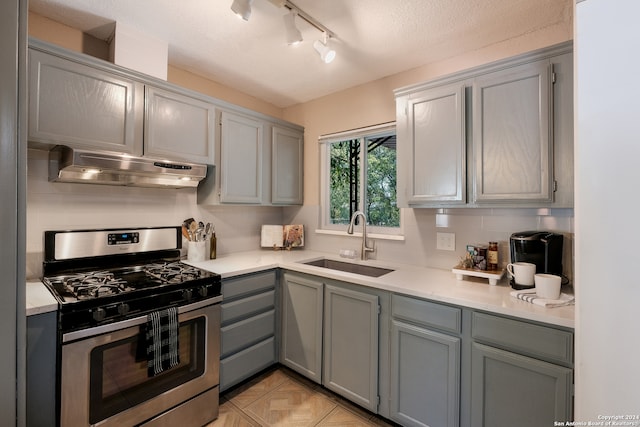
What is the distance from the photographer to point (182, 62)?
2.21 m

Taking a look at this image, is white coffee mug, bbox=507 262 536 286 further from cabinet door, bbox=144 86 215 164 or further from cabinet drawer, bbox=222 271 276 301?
cabinet door, bbox=144 86 215 164

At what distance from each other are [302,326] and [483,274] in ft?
4.20

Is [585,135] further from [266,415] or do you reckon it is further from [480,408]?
[266,415]

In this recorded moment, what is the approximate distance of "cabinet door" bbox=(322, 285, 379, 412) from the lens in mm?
1737

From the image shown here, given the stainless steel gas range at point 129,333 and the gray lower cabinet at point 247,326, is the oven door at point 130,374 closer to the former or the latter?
the stainless steel gas range at point 129,333

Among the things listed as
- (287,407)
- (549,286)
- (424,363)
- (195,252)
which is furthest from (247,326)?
(549,286)

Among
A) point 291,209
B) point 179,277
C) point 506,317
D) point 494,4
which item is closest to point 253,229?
point 291,209

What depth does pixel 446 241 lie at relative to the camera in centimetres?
205

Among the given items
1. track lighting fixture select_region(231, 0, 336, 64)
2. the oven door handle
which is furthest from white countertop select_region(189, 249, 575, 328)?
track lighting fixture select_region(231, 0, 336, 64)

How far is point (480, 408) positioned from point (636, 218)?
1.17 metres

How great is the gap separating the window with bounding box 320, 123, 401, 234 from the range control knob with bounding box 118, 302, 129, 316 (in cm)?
181

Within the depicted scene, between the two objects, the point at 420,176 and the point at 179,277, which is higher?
the point at 420,176

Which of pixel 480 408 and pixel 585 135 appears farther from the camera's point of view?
pixel 480 408

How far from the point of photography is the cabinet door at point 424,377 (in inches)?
57.1
